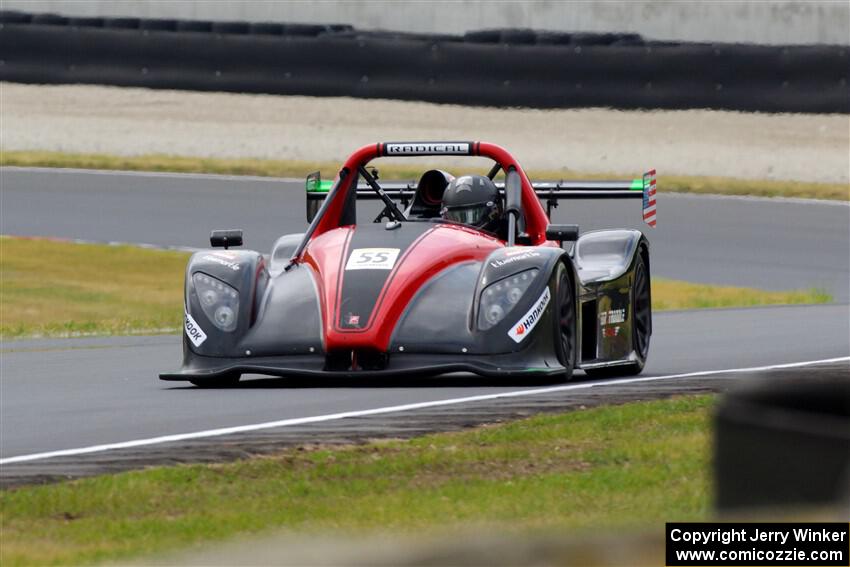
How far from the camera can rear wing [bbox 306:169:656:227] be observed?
11531mm

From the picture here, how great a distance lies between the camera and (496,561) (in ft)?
7.14

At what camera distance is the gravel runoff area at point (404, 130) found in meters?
26.4

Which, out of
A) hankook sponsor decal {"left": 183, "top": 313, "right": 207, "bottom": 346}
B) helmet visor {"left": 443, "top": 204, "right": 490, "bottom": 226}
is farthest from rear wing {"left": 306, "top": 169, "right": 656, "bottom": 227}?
hankook sponsor decal {"left": 183, "top": 313, "right": 207, "bottom": 346}

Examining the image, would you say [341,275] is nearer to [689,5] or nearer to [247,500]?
[247,500]

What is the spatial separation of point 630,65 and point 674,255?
471 cm

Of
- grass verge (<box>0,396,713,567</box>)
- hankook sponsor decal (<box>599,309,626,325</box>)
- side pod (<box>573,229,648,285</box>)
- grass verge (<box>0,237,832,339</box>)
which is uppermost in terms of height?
side pod (<box>573,229,648,285</box>)

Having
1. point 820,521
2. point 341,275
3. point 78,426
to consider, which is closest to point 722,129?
point 341,275

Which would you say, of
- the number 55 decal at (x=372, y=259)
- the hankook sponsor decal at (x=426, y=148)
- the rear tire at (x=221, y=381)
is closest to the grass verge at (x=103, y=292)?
the hankook sponsor decal at (x=426, y=148)

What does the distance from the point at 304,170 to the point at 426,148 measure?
17033 mm

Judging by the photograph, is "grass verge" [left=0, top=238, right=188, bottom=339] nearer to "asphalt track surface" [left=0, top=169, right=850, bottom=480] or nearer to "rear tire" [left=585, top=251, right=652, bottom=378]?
"asphalt track surface" [left=0, top=169, right=850, bottom=480]

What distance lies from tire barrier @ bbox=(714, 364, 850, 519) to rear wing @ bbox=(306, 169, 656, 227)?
8.80 metres

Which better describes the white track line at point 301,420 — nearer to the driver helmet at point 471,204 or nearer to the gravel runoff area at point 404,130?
the driver helmet at point 471,204

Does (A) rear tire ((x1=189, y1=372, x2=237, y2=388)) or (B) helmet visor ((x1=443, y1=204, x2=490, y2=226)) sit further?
(B) helmet visor ((x1=443, y1=204, x2=490, y2=226))

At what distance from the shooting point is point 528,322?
9180mm
